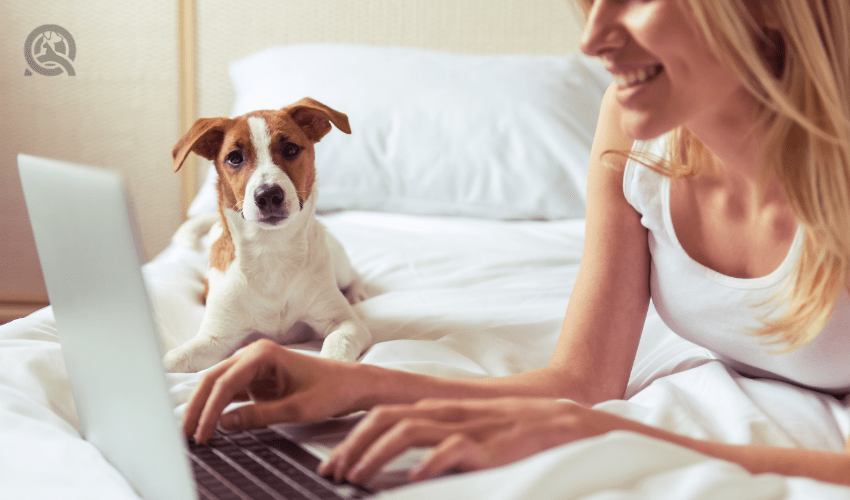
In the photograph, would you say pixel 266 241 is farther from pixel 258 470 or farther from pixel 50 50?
pixel 50 50

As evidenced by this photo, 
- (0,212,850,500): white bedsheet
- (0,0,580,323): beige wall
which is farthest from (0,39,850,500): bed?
(0,0,580,323): beige wall

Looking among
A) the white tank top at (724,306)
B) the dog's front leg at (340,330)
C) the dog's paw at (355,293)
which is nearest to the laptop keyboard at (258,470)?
the dog's front leg at (340,330)

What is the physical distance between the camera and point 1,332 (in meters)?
0.92

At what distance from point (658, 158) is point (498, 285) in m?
0.57

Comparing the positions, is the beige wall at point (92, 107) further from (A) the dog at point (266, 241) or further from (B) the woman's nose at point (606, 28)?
(B) the woman's nose at point (606, 28)

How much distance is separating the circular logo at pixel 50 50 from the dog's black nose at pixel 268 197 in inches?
65.8

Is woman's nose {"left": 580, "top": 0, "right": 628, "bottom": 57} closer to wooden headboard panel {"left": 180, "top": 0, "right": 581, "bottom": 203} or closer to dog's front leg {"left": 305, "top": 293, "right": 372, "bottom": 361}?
dog's front leg {"left": 305, "top": 293, "right": 372, "bottom": 361}

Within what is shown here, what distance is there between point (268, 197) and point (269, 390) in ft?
1.75

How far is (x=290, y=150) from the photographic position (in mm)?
1224

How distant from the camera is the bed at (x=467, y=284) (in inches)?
18.3

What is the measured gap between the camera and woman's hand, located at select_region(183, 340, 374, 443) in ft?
1.98

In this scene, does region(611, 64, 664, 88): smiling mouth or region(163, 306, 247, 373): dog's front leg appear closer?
region(611, 64, 664, 88): smiling mouth

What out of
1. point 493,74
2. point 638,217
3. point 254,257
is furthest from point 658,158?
point 493,74

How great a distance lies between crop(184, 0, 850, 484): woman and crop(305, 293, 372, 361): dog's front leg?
0.33m
